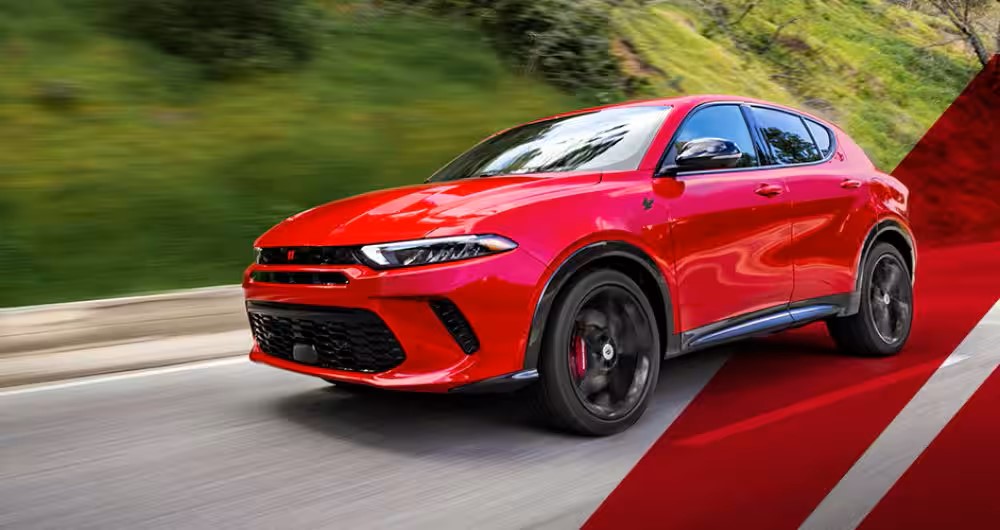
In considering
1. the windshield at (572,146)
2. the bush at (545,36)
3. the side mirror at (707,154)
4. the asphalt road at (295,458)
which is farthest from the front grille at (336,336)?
the bush at (545,36)

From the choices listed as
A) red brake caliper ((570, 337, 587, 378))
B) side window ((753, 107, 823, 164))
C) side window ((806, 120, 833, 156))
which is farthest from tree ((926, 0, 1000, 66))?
red brake caliper ((570, 337, 587, 378))

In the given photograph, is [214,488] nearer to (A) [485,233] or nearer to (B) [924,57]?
(A) [485,233]

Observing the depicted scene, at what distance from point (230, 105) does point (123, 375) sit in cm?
482

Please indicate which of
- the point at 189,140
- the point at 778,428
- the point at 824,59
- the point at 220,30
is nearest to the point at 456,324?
the point at 778,428

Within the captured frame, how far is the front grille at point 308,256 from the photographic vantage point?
4030mm

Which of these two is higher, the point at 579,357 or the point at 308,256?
the point at 308,256

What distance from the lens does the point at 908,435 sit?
4.29 metres

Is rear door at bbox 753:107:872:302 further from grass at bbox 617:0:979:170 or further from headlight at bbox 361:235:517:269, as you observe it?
grass at bbox 617:0:979:170

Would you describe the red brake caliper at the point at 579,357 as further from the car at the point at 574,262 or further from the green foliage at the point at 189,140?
the green foliage at the point at 189,140

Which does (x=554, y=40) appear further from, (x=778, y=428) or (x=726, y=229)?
(x=778, y=428)

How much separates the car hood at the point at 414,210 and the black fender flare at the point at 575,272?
308 mm

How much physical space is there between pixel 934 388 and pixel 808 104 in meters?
17.7

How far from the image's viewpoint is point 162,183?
858cm

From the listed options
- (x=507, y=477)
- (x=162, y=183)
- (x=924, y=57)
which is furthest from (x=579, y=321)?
(x=924, y=57)
